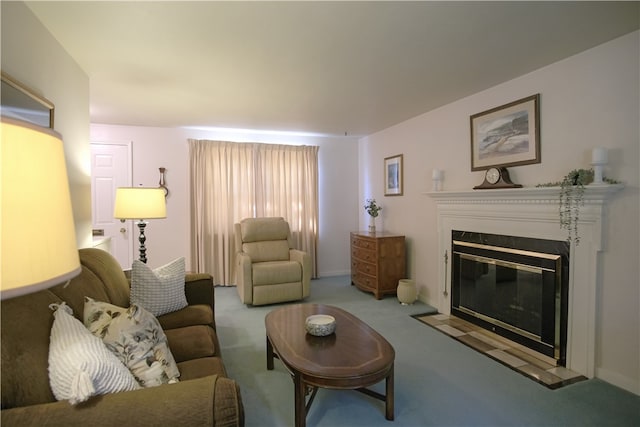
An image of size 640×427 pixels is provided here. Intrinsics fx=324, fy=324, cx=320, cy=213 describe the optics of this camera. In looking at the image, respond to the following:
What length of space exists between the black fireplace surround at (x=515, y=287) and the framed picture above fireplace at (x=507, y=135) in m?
0.70

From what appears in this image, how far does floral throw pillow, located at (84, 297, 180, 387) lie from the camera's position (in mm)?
1315

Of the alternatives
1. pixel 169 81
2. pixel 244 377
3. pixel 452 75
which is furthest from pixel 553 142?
pixel 169 81

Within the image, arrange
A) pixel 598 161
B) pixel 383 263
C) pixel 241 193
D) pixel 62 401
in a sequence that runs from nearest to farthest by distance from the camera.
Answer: pixel 62 401
pixel 598 161
pixel 383 263
pixel 241 193

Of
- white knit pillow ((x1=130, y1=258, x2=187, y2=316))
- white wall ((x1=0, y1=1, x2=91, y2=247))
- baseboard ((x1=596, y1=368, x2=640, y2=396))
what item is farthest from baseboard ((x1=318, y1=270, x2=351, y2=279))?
baseboard ((x1=596, y1=368, x2=640, y2=396))

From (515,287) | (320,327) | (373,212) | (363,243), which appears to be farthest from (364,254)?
(320,327)

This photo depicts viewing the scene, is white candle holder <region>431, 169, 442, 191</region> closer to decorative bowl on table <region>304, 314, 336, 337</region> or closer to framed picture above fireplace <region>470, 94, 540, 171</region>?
framed picture above fireplace <region>470, 94, 540, 171</region>

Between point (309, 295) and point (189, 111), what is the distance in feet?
8.81

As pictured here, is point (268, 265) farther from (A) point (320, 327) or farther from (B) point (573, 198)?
(B) point (573, 198)

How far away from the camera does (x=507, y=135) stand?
2.93 m

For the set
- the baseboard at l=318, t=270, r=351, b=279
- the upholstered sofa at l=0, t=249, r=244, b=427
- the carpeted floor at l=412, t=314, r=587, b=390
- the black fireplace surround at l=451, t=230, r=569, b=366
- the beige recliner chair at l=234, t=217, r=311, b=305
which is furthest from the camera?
the baseboard at l=318, t=270, r=351, b=279

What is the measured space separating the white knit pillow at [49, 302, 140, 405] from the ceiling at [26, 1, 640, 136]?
165 centimetres

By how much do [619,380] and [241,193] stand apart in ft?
14.6

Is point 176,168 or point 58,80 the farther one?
point 176,168

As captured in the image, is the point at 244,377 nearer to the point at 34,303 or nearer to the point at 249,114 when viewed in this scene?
the point at 34,303
